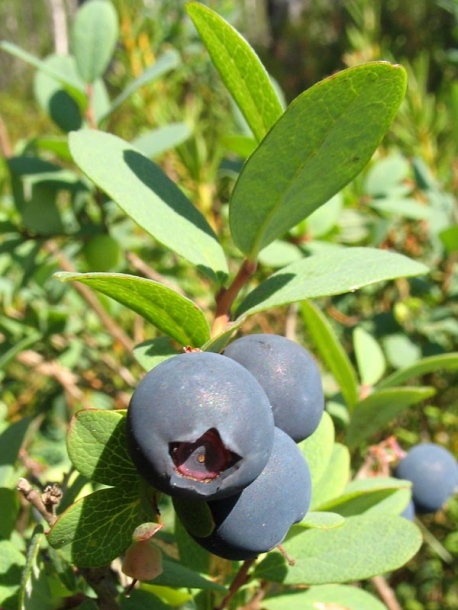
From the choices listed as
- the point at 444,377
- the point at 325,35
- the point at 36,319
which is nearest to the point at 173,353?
the point at 36,319

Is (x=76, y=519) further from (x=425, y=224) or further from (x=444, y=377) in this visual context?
(x=425, y=224)

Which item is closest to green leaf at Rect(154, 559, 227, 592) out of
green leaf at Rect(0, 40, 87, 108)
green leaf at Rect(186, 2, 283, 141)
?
green leaf at Rect(186, 2, 283, 141)

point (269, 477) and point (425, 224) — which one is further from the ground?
point (269, 477)

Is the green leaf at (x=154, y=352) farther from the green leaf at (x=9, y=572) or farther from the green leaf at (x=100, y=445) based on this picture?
the green leaf at (x=9, y=572)

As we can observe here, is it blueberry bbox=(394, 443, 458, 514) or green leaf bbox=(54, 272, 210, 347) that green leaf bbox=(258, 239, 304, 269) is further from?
green leaf bbox=(54, 272, 210, 347)

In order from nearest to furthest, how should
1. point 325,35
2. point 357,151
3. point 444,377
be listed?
1. point 357,151
2. point 444,377
3. point 325,35

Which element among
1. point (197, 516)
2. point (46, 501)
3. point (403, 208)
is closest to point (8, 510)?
point (46, 501)


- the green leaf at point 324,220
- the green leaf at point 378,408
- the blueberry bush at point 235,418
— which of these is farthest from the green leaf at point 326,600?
the green leaf at point 324,220
